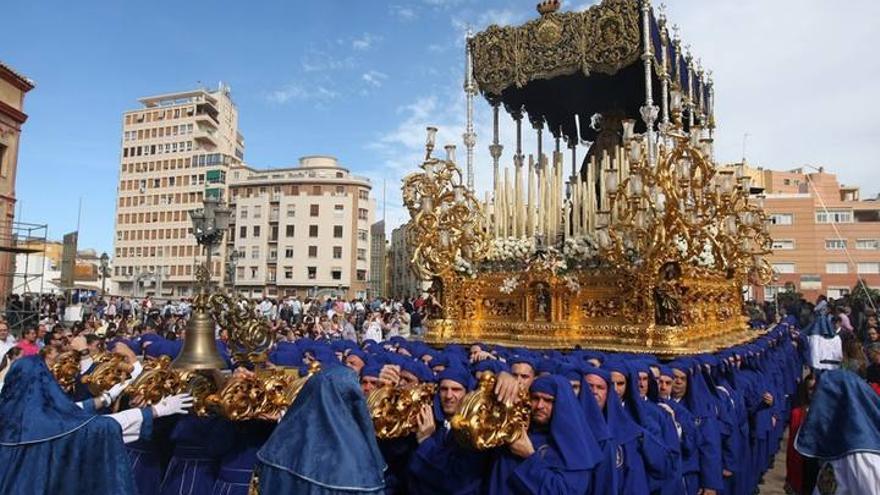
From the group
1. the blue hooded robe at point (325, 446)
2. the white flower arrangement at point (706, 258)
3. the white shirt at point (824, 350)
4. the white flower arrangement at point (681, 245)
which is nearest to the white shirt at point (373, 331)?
the white flower arrangement at point (706, 258)

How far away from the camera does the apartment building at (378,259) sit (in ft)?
244

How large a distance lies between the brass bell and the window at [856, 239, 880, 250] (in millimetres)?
51758

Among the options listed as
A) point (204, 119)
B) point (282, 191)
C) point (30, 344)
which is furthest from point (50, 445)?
point (204, 119)

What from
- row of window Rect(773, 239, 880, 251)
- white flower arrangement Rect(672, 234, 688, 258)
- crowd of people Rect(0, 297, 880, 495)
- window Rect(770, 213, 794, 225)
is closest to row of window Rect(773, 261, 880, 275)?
row of window Rect(773, 239, 880, 251)

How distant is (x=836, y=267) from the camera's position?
45.3 metres

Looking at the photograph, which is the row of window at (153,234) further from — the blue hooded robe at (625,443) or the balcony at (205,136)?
the blue hooded robe at (625,443)

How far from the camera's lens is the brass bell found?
183 inches

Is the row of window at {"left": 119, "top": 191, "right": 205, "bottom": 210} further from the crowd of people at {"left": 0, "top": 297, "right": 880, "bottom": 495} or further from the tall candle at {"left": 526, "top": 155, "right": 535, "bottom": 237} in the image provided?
the crowd of people at {"left": 0, "top": 297, "right": 880, "bottom": 495}

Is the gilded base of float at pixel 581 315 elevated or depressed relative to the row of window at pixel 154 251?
depressed

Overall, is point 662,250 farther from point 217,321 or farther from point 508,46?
point 217,321

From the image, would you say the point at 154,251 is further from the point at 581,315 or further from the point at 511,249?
the point at 581,315

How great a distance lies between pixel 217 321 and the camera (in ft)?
17.6

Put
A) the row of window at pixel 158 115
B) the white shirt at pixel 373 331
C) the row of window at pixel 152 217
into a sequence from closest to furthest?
the white shirt at pixel 373 331 → the row of window at pixel 152 217 → the row of window at pixel 158 115

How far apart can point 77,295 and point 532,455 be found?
37.4 meters
